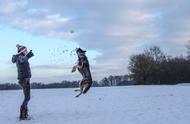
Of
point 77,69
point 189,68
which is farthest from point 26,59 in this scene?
point 189,68

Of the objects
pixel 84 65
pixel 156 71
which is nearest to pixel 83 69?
pixel 84 65

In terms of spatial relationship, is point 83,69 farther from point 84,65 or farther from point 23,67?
point 23,67

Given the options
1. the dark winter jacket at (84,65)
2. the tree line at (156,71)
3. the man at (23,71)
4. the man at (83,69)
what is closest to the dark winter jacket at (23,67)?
the man at (23,71)

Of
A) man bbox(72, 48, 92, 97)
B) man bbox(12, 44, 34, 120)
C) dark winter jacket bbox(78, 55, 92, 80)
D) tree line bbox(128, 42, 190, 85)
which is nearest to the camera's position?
man bbox(12, 44, 34, 120)

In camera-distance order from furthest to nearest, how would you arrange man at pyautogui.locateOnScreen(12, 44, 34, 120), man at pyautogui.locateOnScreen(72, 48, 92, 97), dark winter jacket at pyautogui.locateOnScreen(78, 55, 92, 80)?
dark winter jacket at pyautogui.locateOnScreen(78, 55, 92, 80) < man at pyautogui.locateOnScreen(72, 48, 92, 97) < man at pyautogui.locateOnScreen(12, 44, 34, 120)

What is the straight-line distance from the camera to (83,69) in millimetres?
17359

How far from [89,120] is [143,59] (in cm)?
11867

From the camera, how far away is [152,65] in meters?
132

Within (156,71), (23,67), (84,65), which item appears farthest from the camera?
(156,71)

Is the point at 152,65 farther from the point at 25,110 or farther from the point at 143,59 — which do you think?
the point at 25,110

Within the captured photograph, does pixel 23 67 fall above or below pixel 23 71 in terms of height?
above

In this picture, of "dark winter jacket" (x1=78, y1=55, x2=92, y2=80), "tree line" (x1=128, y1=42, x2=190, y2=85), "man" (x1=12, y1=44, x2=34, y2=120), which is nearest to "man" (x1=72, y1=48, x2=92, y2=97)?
"dark winter jacket" (x1=78, y1=55, x2=92, y2=80)

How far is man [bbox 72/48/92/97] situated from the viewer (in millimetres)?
17125

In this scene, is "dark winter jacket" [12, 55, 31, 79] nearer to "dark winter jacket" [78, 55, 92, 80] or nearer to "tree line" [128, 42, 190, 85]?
"dark winter jacket" [78, 55, 92, 80]
